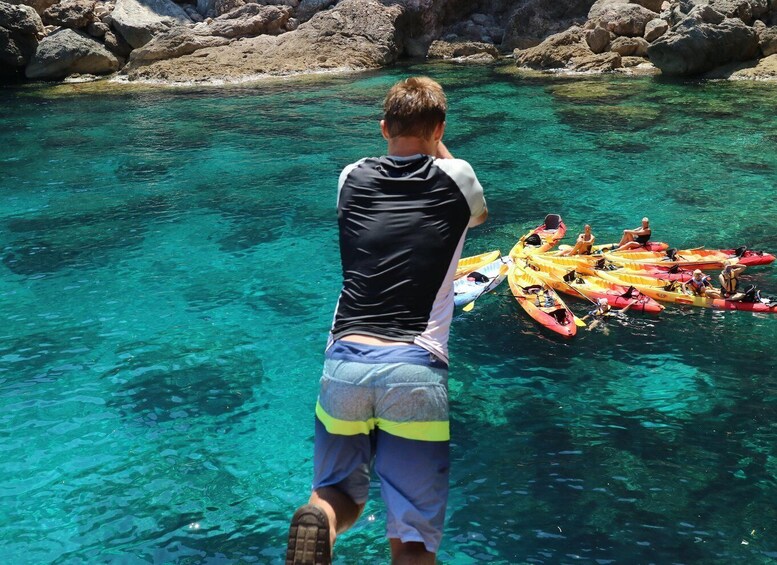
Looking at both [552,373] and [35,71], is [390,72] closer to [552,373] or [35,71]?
[35,71]

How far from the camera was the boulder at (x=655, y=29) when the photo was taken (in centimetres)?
2734

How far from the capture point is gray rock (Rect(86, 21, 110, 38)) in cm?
3244

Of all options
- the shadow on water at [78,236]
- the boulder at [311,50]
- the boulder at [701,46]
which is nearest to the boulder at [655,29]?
the boulder at [701,46]

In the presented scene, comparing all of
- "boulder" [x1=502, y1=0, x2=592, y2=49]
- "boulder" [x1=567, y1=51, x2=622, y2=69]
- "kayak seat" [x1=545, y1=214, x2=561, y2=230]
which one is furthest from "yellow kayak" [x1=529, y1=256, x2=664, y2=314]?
"boulder" [x1=502, y1=0, x2=592, y2=49]

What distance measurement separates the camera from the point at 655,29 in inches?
1083

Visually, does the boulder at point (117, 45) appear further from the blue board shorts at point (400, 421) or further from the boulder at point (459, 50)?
the blue board shorts at point (400, 421)

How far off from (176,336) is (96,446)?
7.67ft

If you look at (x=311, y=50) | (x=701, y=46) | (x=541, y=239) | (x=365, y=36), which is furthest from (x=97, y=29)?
(x=541, y=239)

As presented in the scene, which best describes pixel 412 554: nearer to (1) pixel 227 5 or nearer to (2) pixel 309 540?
(2) pixel 309 540

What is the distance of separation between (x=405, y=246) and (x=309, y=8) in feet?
112

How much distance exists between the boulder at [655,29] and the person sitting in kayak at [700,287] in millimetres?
20875

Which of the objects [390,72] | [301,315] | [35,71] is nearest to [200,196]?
[301,315]

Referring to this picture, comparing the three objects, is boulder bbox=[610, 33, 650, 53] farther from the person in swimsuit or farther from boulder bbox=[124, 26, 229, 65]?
the person in swimsuit

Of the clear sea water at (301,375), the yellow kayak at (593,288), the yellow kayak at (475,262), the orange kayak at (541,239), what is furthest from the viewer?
the orange kayak at (541,239)
